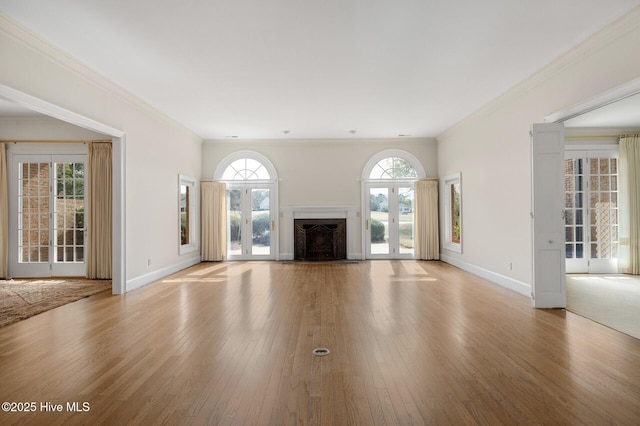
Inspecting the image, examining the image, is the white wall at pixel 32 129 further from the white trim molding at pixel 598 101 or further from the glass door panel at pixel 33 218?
the white trim molding at pixel 598 101

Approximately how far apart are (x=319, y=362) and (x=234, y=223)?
697 centimetres

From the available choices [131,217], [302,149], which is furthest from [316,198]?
[131,217]

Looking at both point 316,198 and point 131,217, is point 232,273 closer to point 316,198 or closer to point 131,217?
point 131,217

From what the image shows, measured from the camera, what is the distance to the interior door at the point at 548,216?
4586 mm

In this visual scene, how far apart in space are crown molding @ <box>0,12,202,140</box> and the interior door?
5813 millimetres

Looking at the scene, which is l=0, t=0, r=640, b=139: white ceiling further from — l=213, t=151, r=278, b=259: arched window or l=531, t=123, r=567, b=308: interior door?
l=213, t=151, r=278, b=259: arched window

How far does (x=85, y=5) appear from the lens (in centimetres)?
335

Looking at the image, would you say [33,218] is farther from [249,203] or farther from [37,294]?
[249,203]

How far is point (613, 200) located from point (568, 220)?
0.98 meters

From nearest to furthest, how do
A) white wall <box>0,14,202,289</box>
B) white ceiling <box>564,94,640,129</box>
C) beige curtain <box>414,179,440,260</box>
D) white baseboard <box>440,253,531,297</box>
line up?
white wall <box>0,14,202,289</box>, white baseboard <box>440,253,531,297</box>, white ceiling <box>564,94,640,129</box>, beige curtain <box>414,179,440,260</box>

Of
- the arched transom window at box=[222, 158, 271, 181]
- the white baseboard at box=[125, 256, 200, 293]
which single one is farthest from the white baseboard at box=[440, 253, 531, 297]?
the white baseboard at box=[125, 256, 200, 293]

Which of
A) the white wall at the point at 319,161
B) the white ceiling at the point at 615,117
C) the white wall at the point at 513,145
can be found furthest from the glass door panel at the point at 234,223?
the white ceiling at the point at 615,117

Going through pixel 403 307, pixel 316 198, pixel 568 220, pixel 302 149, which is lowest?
pixel 403 307

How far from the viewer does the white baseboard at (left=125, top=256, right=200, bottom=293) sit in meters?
5.89
